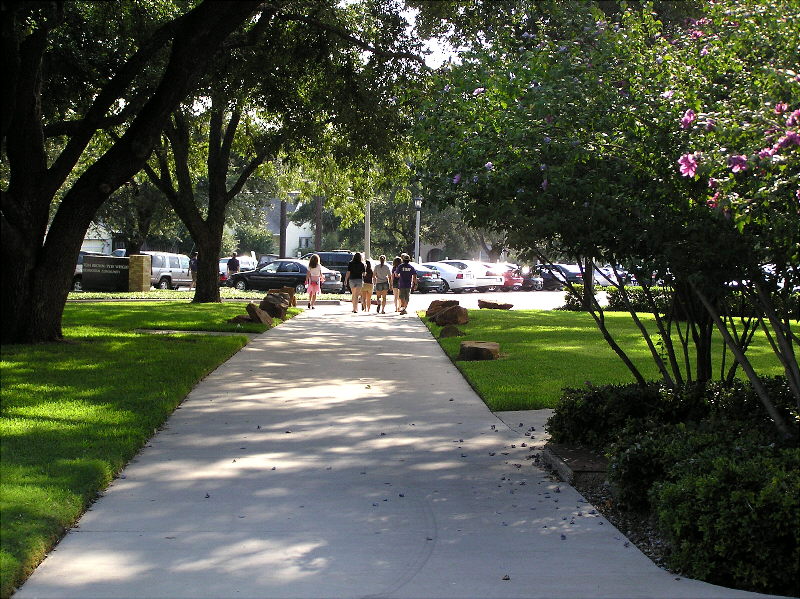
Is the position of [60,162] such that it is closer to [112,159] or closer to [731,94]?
[112,159]

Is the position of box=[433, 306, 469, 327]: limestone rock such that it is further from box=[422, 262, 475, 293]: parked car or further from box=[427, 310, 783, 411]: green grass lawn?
box=[422, 262, 475, 293]: parked car

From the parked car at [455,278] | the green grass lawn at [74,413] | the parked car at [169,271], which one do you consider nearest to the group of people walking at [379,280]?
the green grass lawn at [74,413]

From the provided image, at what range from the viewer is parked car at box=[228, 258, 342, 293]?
4150 cm

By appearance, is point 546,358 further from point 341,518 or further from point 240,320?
point 341,518

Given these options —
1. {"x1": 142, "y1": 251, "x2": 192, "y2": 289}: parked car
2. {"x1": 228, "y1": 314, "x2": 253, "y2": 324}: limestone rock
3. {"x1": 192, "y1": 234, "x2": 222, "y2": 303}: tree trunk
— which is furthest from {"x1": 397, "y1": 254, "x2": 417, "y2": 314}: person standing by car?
{"x1": 142, "y1": 251, "x2": 192, "y2": 289}: parked car

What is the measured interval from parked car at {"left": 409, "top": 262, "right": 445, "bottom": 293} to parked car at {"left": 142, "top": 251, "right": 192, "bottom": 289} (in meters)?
10.7

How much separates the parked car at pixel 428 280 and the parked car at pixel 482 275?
2035 mm

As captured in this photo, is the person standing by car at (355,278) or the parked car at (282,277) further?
the parked car at (282,277)

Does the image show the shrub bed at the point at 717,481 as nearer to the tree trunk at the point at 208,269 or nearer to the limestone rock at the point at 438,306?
the limestone rock at the point at 438,306

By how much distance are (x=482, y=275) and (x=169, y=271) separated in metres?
14.8

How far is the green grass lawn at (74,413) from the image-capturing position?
581 cm

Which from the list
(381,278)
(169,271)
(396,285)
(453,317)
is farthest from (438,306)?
(169,271)

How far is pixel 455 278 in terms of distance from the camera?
46.4 metres

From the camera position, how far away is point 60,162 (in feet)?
49.2
